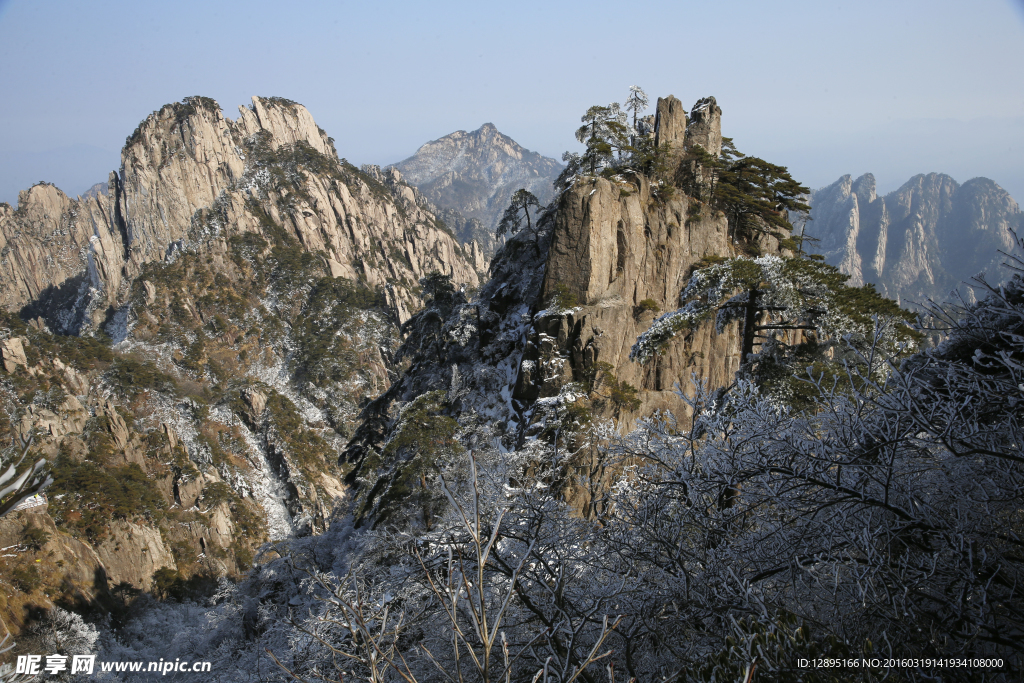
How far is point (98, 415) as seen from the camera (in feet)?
108

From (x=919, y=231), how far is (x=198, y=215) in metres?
216

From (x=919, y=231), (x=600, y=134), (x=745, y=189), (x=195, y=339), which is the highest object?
(x=919, y=231)

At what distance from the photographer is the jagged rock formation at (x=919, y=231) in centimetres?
15788

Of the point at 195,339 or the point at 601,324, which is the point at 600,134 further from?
the point at 195,339

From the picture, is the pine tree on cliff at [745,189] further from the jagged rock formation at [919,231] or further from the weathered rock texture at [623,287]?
the jagged rock formation at [919,231]

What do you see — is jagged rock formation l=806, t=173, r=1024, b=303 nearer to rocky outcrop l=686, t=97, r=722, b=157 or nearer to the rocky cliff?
the rocky cliff

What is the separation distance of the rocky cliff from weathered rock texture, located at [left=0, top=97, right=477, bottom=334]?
12.7 inches

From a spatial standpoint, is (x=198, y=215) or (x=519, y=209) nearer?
(x=519, y=209)

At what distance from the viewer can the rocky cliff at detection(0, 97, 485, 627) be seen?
25.3 meters

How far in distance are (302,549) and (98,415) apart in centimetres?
2666

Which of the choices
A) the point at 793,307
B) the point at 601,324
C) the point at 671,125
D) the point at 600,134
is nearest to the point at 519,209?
the point at 600,134

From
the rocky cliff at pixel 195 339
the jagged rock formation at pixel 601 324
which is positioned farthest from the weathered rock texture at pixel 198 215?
the jagged rock formation at pixel 601 324

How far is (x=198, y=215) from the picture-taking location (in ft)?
247

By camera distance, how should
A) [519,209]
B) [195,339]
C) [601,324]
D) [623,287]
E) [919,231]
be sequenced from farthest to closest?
[919,231] → [195,339] → [519,209] → [623,287] → [601,324]
